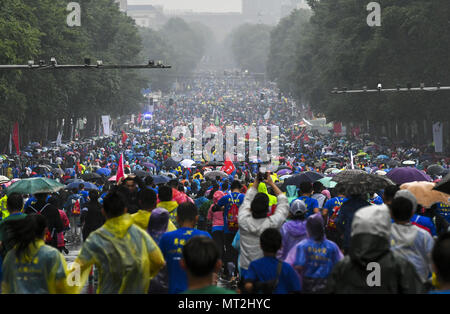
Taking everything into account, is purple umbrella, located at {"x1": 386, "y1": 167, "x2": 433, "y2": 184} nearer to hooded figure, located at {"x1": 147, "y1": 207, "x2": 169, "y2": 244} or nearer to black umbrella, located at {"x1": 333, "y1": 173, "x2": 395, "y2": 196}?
black umbrella, located at {"x1": 333, "y1": 173, "x2": 395, "y2": 196}

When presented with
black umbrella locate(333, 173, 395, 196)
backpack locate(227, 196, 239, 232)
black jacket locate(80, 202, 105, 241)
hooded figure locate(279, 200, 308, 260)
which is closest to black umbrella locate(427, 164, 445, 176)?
black umbrella locate(333, 173, 395, 196)

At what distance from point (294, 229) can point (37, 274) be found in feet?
10.1

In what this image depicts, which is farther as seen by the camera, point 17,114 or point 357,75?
point 357,75

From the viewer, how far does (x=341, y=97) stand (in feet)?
204

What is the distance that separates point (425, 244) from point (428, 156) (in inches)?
1477

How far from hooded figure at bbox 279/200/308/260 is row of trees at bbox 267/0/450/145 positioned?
38.3 meters

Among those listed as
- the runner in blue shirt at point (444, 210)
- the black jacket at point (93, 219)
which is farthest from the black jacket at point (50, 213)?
the runner in blue shirt at point (444, 210)

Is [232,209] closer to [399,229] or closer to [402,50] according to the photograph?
[399,229]

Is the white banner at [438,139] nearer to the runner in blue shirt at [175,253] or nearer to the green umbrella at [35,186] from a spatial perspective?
the green umbrella at [35,186]

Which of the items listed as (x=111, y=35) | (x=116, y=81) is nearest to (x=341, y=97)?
(x=116, y=81)

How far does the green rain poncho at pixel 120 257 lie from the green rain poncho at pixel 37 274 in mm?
166

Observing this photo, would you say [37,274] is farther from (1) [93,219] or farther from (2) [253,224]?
(1) [93,219]

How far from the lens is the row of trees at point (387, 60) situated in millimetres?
47125

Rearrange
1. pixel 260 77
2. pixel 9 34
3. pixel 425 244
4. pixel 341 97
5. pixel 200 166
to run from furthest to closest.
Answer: pixel 260 77 < pixel 341 97 < pixel 9 34 < pixel 200 166 < pixel 425 244
